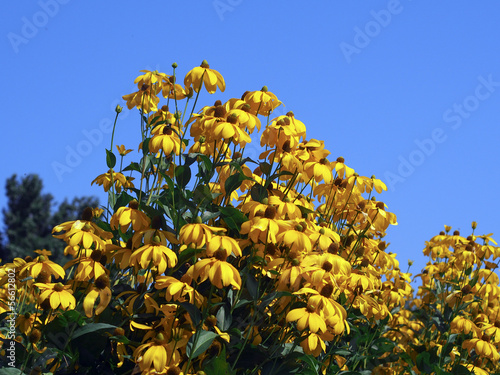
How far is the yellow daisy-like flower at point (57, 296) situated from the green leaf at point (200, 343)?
0.58 metres

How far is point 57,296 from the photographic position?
102 inches

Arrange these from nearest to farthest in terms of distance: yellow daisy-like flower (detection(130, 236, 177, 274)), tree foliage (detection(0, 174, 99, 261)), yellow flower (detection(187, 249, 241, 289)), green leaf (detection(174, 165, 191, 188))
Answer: yellow flower (detection(187, 249, 241, 289)), yellow daisy-like flower (detection(130, 236, 177, 274)), green leaf (detection(174, 165, 191, 188)), tree foliage (detection(0, 174, 99, 261))

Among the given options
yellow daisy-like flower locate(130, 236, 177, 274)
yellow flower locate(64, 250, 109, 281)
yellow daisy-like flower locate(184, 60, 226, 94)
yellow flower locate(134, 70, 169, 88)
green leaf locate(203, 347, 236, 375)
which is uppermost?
yellow flower locate(134, 70, 169, 88)

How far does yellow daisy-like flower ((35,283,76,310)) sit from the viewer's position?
2562 mm

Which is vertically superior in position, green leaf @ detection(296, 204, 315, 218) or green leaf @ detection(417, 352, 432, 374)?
green leaf @ detection(296, 204, 315, 218)

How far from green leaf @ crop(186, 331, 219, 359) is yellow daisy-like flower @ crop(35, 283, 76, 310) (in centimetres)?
58

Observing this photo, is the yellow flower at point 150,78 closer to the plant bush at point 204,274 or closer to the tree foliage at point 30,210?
the plant bush at point 204,274

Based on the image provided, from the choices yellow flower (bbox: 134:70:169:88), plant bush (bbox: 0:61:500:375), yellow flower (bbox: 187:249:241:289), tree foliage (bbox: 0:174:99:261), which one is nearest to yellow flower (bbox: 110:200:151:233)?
plant bush (bbox: 0:61:500:375)

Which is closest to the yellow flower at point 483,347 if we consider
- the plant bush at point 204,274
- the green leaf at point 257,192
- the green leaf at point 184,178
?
the plant bush at point 204,274

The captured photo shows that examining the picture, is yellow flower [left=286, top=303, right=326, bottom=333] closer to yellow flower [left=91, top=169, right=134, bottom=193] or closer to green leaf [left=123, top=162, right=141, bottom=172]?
green leaf [left=123, top=162, right=141, bottom=172]

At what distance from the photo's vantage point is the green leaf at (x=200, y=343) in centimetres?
242

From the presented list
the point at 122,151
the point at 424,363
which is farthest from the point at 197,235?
the point at 424,363

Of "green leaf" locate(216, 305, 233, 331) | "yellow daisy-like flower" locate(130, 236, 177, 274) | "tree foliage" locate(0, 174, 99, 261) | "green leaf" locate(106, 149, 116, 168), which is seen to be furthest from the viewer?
"tree foliage" locate(0, 174, 99, 261)

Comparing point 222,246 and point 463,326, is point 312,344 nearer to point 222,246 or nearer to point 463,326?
point 222,246
